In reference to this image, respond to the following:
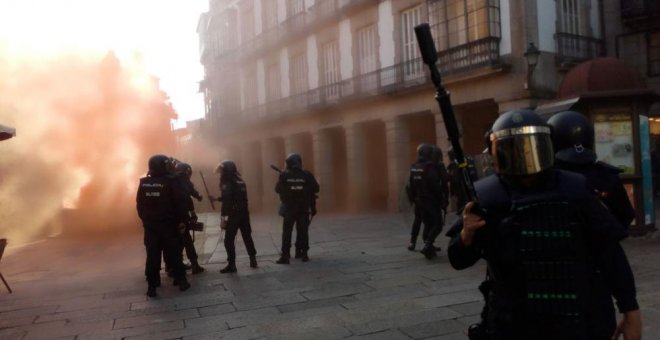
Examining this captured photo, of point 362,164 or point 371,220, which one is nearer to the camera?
point 371,220

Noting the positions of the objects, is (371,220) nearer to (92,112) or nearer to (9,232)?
(92,112)

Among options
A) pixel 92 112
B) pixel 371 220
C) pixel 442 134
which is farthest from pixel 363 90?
pixel 92 112

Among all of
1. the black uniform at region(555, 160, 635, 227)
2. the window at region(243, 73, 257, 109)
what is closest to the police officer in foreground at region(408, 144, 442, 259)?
the black uniform at region(555, 160, 635, 227)

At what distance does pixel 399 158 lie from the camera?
54.0 feet

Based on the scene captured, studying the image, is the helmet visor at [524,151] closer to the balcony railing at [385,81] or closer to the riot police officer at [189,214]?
the riot police officer at [189,214]

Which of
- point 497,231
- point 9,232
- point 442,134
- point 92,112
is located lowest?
point 9,232

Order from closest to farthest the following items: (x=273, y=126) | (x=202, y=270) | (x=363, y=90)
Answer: (x=202, y=270) < (x=363, y=90) < (x=273, y=126)

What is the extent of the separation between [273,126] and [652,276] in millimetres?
18432

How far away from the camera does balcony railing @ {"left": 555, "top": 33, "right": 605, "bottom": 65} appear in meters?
13.4

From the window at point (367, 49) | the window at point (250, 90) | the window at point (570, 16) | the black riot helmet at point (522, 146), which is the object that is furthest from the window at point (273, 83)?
the black riot helmet at point (522, 146)

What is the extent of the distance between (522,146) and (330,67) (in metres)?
18.0

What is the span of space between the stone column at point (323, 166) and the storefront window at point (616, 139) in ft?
39.1

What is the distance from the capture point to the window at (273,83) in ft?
75.7

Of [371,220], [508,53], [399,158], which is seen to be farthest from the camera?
[399,158]
